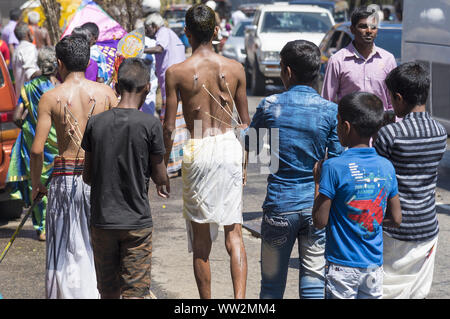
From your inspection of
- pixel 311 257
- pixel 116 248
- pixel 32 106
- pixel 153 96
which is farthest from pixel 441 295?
pixel 153 96

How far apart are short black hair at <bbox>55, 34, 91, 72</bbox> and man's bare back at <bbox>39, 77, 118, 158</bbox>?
0.27ft

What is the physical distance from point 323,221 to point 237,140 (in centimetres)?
134

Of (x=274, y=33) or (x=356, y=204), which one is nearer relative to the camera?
(x=356, y=204)

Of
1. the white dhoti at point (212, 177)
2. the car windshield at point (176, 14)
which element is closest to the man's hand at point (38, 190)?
the white dhoti at point (212, 177)

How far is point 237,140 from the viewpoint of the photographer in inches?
194

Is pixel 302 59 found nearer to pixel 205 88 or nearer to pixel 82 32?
pixel 205 88

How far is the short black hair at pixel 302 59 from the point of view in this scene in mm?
4207

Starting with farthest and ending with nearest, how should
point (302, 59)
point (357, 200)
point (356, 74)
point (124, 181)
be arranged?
point (356, 74) → point (302, 59) → point (124, 181) → point (357, 200)

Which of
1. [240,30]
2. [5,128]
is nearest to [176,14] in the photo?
[240,30]

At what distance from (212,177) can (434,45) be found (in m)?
6.26

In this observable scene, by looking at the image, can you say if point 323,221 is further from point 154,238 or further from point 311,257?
point 154,238

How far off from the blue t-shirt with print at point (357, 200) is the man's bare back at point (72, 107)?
1731 mm

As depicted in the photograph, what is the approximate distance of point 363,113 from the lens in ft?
12.3

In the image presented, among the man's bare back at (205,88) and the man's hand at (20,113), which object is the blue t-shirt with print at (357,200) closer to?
the man's bare back at (205,88)
